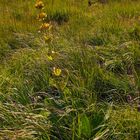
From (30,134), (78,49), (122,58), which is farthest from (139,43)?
(30,134)

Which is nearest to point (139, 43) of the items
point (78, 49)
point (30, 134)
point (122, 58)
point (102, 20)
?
point (122, 58)

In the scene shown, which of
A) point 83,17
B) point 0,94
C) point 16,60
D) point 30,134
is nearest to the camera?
point 30,134

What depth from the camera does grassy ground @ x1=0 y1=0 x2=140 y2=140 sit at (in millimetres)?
3152

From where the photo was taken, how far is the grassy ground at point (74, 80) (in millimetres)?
3152

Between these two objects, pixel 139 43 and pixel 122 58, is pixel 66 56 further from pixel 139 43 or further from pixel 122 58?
pixel 139 43

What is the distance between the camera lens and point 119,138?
3.08 m

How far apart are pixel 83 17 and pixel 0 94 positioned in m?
2.76

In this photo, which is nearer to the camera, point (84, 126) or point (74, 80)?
point (84, 126)

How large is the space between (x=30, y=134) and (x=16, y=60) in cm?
158

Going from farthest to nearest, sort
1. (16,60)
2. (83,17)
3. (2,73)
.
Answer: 1. (83,17)
2. (16,60)
3. (2,73)

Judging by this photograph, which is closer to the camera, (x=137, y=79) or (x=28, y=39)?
(x=137, y=79)

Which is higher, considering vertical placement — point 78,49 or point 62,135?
point 78,49

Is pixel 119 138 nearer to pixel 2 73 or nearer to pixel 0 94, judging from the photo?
pixel 0 94

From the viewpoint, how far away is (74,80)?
150 inches
